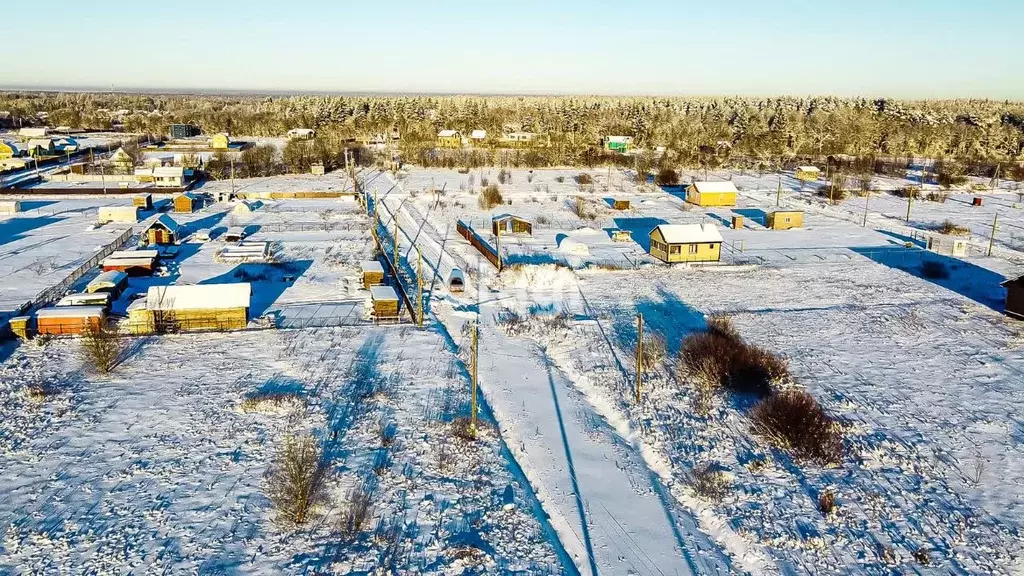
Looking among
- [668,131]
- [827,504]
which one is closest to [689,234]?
[827,504]

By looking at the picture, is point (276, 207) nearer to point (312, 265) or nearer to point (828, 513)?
point (312, 265)

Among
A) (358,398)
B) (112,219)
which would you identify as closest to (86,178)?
(112,219)

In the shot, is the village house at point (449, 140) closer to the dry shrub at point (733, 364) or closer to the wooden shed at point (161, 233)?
the wooden shed at point (161, 233)

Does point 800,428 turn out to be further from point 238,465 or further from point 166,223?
point 166,223

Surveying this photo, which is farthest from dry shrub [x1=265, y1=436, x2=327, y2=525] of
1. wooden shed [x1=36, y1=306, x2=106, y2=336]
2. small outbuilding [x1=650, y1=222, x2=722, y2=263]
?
small outbuilding [x1=650, y1=222, x2=722, y2=263]

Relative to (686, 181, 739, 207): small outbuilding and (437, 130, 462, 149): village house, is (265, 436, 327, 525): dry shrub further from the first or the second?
(437, 130, 462, 149): village house

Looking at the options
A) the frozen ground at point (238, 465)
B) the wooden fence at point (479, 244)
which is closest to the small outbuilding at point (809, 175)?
the wooden fence at point (479, 244)
